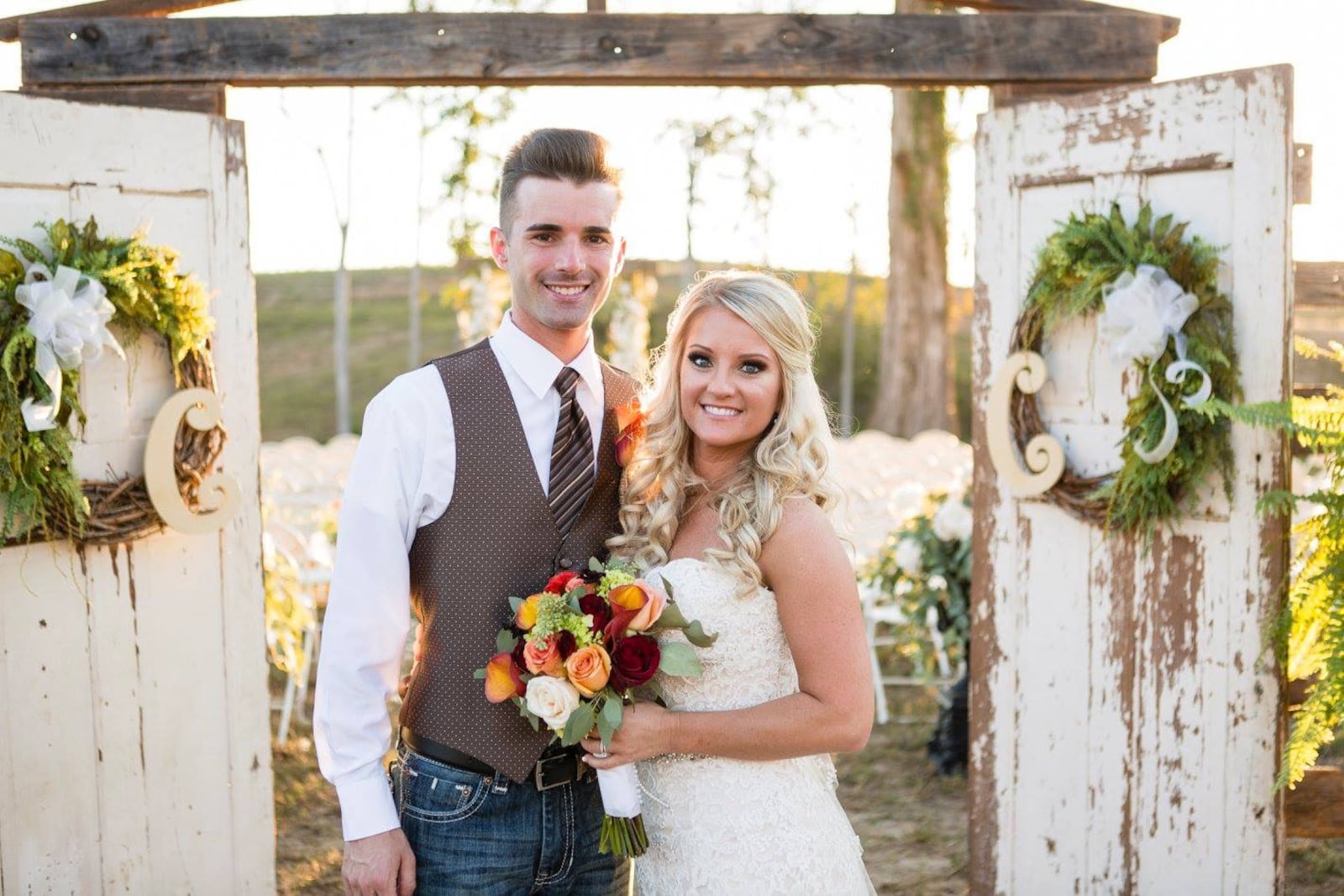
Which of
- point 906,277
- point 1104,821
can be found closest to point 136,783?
point 1104,821

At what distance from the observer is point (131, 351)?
3.72m

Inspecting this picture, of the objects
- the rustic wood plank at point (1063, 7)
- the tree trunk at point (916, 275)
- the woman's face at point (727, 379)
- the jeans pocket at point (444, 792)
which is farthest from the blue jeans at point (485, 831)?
the tree trunk at point (916, 275)

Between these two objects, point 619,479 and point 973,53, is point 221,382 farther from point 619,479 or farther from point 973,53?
point 973,53

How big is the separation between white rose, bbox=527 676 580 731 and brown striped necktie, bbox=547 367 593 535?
41 centimetres

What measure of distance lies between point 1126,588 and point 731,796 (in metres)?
1.86

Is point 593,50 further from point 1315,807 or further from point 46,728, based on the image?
point 1315,807

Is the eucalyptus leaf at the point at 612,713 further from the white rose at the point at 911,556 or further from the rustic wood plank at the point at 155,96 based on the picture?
the white rose at the point at 911,556

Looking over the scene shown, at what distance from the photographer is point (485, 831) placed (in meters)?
2.47

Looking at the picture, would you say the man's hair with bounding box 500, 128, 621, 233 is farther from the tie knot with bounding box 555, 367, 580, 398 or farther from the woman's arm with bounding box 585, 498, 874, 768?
the woman's arm with bounding box 585, 498, 874, 768

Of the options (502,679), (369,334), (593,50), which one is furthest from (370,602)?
(369,334)

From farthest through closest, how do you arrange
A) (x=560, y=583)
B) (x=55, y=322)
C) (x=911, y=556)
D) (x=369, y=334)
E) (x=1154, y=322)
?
(x=369, y=334) → (x=911, y=556) → (x=1154, y=322) → (x=55, y=322) → (x=560, y=583)

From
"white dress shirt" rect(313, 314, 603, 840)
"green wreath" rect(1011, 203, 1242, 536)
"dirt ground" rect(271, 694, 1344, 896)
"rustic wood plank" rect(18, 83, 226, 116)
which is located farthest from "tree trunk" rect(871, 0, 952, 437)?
"white dress shirt" rect(313, 314, 603, 840)

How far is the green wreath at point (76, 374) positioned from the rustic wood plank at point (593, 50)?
0.70m

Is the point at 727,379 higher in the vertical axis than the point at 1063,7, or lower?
lower
